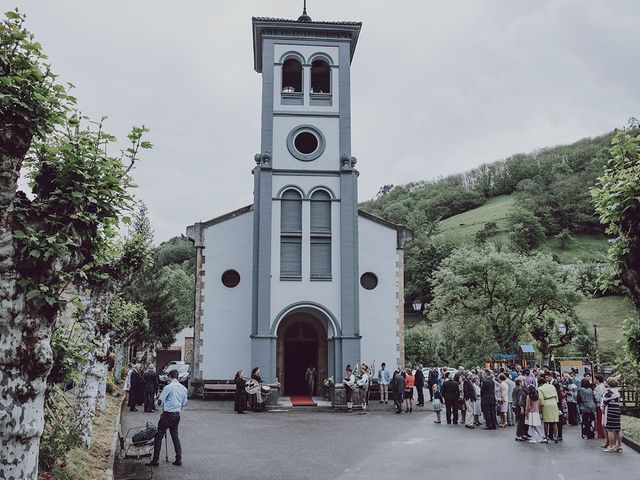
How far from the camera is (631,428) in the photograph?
1723 centimetres

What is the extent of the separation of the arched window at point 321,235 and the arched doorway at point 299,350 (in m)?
2.32

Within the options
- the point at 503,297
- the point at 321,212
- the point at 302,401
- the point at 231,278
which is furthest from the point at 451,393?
the point at 503,297

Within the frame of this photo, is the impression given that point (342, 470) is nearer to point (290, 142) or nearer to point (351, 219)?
point (351, 219)

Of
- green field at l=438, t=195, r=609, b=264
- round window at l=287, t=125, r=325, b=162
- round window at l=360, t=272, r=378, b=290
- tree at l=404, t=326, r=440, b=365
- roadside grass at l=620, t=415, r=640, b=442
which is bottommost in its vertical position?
roadside grass at l=620, t=415, r=640, b=442

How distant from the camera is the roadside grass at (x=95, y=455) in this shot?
992cm

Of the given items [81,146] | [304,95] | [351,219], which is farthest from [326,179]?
[81,146]

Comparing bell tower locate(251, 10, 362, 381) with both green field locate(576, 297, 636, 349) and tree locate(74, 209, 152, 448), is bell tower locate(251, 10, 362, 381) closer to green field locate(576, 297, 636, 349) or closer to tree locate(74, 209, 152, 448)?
tree locate(74, 209, 152, 448)

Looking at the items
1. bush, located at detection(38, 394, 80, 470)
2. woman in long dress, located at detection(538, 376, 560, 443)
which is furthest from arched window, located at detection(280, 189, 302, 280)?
bush, located at detection(38, 394, 80, 470)

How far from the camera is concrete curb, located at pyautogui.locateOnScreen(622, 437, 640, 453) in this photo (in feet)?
A: 46.8

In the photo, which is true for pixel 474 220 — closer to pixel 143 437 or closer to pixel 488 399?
pixel 488 399

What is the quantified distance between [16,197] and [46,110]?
3.43ft

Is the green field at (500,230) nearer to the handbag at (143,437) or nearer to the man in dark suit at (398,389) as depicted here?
the man in dark suit at (398,389)

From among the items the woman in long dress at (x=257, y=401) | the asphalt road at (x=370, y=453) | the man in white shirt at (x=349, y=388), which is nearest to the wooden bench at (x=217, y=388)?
the woman in long dress at (x=257, y=401)

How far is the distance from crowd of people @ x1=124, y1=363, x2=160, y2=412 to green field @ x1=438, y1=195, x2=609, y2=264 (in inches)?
2166
